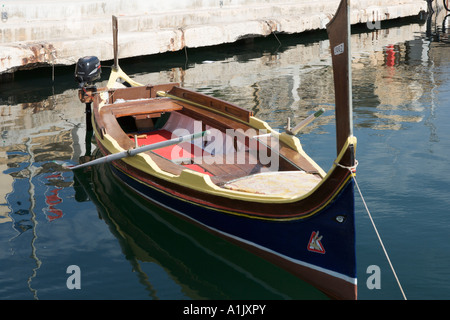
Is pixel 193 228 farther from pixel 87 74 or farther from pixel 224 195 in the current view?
pixel 87 74

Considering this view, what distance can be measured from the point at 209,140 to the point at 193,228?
2.50 metres

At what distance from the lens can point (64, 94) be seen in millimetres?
17188

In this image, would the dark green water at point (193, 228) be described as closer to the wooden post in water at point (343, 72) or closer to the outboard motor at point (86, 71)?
the outboard motor at point (86, 71)

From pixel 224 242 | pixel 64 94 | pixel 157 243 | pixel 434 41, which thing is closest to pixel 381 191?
pixel 224 242

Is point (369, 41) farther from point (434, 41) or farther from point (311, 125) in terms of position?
point (311, 125)

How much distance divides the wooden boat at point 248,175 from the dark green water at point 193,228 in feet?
1.21

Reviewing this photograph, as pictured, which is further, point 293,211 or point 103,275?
point 103,275

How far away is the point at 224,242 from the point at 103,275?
5.42 ft

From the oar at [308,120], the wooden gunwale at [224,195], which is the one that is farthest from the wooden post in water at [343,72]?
the oar at [308,120]

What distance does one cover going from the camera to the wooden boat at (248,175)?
244 inches

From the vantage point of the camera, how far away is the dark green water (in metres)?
7.20

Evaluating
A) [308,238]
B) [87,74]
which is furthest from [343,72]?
[87,74]

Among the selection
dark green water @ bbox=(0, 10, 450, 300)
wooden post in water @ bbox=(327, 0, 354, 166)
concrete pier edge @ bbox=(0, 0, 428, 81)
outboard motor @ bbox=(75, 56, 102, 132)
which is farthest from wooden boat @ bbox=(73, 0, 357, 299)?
concrete pier edge @ bbox=(0, 0, 428, 81)

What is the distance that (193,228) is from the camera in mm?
8500
